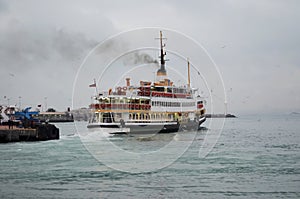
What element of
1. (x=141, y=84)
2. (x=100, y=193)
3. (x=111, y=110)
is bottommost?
(x=100, y=193)

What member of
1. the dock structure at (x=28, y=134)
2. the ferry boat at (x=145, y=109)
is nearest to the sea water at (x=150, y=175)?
A: the dock structure at (x=28, y=134)

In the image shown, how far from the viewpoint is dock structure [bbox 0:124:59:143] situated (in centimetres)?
5589

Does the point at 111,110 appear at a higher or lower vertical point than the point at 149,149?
higher

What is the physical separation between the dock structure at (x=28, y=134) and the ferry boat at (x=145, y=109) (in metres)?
7.26

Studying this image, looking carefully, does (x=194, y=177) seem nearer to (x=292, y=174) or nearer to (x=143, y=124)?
(x=292, y=174)

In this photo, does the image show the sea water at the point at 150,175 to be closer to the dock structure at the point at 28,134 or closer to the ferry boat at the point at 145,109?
the dock structure at the point at 28,134

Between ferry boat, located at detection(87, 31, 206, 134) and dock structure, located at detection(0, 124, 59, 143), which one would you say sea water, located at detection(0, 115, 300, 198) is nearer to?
dock structure, located at detection(0, 124, 59, 143)

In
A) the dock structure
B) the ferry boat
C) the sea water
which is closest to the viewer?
the sea water

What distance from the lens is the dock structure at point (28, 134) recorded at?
55894 millimetres

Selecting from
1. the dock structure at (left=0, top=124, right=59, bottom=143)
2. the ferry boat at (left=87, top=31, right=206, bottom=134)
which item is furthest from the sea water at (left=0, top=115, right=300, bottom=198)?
the ferry boat at (left=87, top=31, right=206, bottom=134)

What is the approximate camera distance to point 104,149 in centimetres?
4788

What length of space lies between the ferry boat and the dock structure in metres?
7.26

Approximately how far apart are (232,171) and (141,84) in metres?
47.3

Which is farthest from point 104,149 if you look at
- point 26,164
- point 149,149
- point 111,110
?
point 111,110
